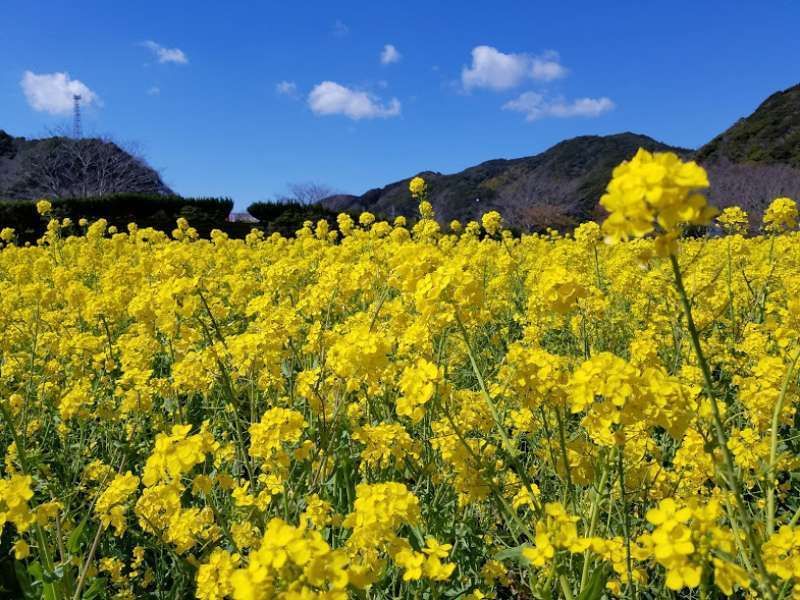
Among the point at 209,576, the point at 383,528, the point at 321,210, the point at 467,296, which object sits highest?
the point at 321,210

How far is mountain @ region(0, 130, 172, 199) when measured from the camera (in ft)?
92.9

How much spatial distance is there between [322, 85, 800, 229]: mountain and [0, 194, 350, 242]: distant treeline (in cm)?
381

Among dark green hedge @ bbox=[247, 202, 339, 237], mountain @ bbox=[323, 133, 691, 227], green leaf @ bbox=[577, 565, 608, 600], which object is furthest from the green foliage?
green leaf @ bbox=[577, 565, 608, 600]

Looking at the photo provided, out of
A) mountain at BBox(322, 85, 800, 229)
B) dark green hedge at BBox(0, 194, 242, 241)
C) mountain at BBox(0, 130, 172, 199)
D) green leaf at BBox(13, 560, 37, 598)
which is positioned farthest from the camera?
mountain at BBox(0, 130, 172, 199)

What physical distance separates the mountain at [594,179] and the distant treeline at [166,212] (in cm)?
381

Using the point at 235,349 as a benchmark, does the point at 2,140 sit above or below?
above

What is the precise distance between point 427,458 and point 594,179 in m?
31.6

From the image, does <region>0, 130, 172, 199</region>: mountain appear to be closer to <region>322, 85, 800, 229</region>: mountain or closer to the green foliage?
<region>322, 85, 800, 229</region>: mountain

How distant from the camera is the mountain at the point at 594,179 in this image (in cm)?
1997

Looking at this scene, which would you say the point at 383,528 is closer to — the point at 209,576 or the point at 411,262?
the point at 209,576

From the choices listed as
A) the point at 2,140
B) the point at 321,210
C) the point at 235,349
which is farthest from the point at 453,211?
the point at 235,349

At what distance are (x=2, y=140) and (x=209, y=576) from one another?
39606 millimetres

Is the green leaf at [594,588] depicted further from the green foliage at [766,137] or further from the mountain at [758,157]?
the green foliage at [766,137]

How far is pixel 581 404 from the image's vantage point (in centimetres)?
143
